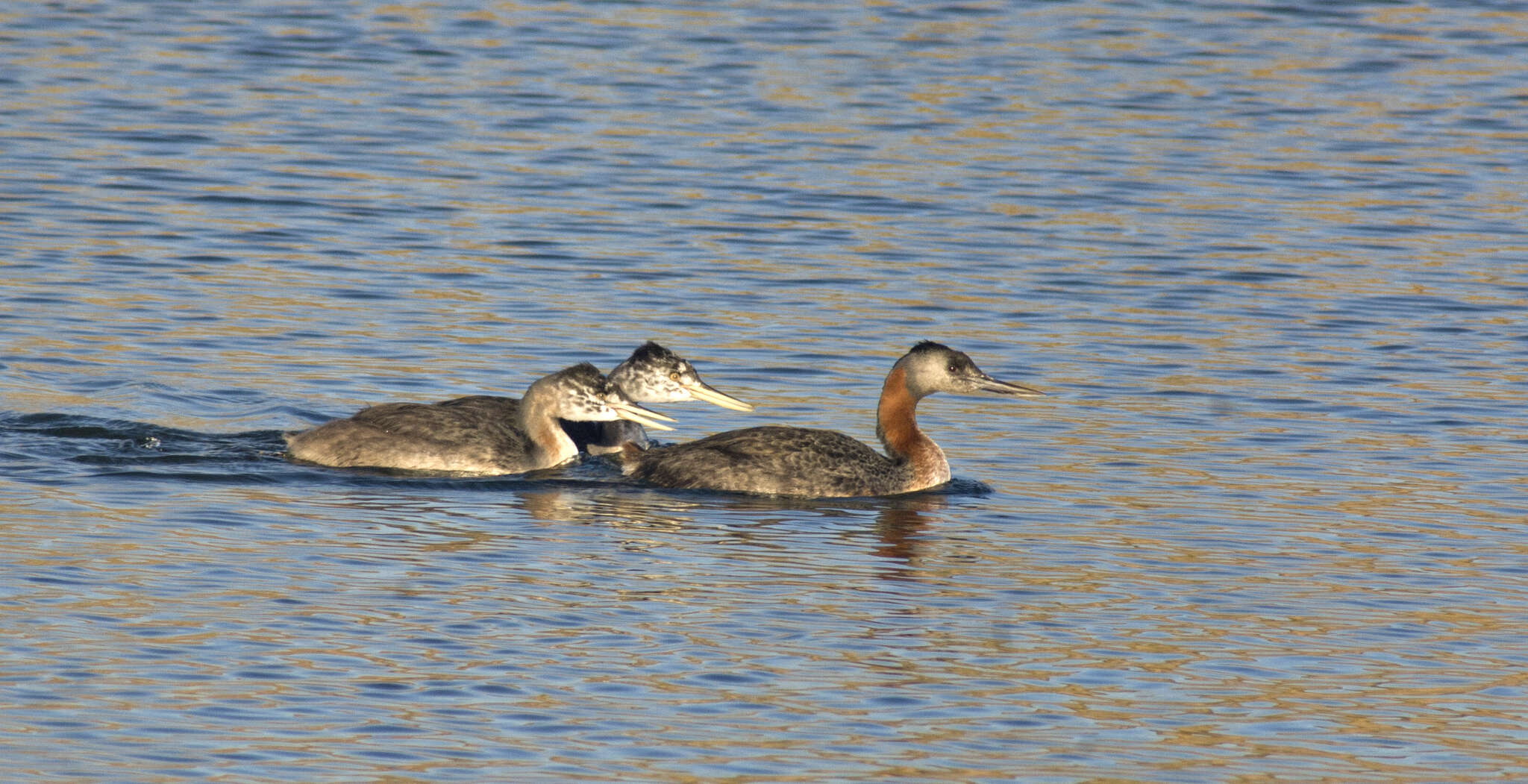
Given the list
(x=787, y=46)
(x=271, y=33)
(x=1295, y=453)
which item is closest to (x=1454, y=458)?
(x=1295, y=453)

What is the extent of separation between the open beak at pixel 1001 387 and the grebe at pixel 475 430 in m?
1.96

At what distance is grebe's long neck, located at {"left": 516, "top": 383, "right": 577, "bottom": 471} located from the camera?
45.4 ft

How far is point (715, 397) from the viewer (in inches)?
561

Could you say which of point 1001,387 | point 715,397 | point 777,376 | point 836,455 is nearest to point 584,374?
point 715,397

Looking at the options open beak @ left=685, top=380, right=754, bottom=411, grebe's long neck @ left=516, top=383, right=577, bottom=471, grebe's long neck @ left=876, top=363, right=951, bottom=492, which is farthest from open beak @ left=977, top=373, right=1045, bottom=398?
grebe's long neck @ left=516, top=383, right=577, bottom=471

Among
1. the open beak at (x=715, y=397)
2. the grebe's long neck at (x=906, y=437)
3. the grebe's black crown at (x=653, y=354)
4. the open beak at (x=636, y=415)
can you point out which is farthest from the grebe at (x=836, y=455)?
the grebe's black crown at (x=653, y=354)

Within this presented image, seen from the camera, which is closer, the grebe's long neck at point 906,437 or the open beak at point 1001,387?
the grebe's long neck at point 906,437

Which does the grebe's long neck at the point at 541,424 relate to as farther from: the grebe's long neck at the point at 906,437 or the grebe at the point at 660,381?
the grebe's long neck at the point at 906,437

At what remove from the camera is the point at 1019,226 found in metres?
20.6

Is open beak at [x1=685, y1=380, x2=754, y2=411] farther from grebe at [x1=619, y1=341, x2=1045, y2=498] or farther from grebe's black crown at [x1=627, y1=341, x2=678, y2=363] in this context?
grebe at [x1=619, y1=341, x2=1045, y2=498]

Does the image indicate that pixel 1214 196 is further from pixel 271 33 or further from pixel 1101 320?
pixel 271 33

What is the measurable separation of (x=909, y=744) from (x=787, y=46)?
70.9 feet

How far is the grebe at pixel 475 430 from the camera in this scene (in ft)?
43.7

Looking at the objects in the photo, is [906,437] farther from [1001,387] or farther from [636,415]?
[636,415]
